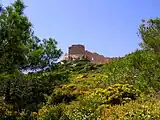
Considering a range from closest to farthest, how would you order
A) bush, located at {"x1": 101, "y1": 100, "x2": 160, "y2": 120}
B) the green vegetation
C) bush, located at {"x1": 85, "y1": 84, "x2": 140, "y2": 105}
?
bush, located at {"x1": 101, "y1": 100, "x2": 160, "y2": 120} → the green vegetation → bush, located at {"x1": 85, "y1": 84, "x2": 140, "y2": 105}

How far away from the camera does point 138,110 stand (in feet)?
30.8

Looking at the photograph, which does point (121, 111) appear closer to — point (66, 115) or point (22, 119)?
point (66, 115)

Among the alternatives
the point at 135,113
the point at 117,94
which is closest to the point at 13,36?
the point at 117,94

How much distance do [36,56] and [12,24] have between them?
3.84m

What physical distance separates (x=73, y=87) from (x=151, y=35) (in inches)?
165

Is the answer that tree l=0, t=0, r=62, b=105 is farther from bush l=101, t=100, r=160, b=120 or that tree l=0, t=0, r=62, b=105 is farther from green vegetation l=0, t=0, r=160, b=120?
bush l=101, t=100, r=160, b=120

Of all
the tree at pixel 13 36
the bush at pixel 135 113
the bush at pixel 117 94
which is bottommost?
the bush at pixel 135 113

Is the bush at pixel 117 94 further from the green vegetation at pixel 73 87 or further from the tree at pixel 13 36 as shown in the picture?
the tree at pixel 13 36

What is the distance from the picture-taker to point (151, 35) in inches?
551

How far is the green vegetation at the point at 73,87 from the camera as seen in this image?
10.8 meters

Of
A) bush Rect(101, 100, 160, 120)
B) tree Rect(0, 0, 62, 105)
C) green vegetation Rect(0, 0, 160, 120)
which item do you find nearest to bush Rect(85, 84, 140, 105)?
green vegetation Rect(0, 0, 160, 120)

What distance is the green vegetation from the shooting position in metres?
10.8

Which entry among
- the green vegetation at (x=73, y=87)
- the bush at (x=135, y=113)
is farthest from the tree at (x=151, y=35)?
the bush at (x=135, y=113)

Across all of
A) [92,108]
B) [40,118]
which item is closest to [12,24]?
[40,118]
